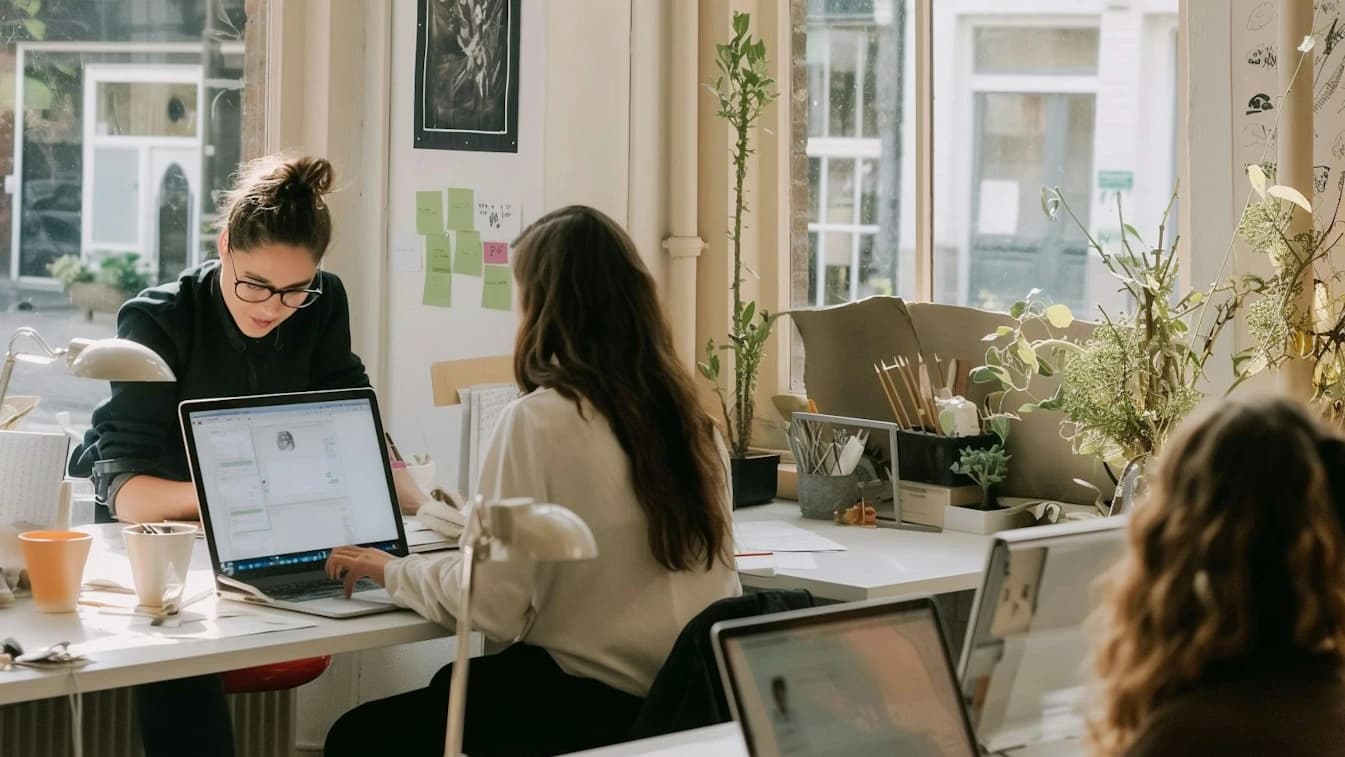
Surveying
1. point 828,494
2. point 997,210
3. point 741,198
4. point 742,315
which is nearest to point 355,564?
point 828,494

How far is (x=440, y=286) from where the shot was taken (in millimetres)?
3932

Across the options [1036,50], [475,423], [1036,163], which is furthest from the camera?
[1036,50]

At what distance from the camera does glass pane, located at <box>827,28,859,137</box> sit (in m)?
3.92

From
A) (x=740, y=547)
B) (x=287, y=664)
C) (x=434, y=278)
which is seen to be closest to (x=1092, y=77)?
(x=434, y=278)

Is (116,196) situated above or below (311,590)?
above

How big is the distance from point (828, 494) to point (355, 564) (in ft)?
4.12

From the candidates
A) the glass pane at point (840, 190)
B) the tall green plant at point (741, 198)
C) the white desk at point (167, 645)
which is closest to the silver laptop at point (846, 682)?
the white desk at point (167, 645)

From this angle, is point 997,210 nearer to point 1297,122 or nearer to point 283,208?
point 1297,122

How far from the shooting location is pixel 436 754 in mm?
2363

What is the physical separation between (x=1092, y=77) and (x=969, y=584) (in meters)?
2.50

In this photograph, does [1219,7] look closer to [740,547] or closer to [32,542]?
[740,547]

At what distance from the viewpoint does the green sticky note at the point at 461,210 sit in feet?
12.8

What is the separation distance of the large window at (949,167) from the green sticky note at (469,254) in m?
0.83

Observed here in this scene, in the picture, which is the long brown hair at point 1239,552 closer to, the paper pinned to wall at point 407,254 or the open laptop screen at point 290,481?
the open laptop screen at point 290,481
